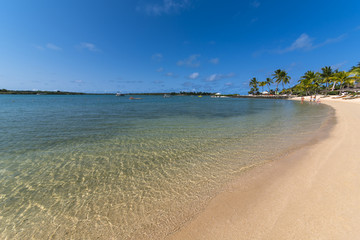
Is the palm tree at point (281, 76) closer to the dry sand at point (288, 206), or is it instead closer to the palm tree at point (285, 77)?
the palm tree at point (285, 77)

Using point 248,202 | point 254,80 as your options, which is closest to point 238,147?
point 248,202

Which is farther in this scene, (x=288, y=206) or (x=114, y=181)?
(x=114, y=181)

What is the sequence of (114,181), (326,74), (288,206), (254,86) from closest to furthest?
(288,206) < (114,181) < (326,74) < (254,86)

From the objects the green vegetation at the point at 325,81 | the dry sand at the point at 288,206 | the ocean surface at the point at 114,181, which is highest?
the green vegetation at the point at 325,81

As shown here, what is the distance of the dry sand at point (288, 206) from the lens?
8.84ft

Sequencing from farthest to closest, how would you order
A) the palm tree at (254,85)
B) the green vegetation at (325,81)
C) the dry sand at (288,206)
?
1. the palm tree at (254,85)
2. the green vegetation at (325,81)
3. the dry sand at (288,206)

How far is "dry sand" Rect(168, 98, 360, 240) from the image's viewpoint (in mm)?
2695

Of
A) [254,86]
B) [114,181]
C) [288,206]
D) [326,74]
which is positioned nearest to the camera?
[288,206]

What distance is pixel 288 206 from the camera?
330cm

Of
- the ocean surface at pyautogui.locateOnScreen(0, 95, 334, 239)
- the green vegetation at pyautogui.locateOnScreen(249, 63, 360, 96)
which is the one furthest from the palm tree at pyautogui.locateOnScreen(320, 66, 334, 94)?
the ocean surface at pyautogui.locateOnScreen(0, 95, 334, 239)

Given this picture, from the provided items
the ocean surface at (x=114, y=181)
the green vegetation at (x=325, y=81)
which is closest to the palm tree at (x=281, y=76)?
the green vegetation at (x=325, y=81)

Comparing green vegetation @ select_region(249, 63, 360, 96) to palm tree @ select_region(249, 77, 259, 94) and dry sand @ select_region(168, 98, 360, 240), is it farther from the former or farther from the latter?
dry sand @ select_region(168, 98, 360, 240)

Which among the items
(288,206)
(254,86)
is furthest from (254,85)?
(288,206)

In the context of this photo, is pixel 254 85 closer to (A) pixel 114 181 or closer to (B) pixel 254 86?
(B) pixel 254 86
